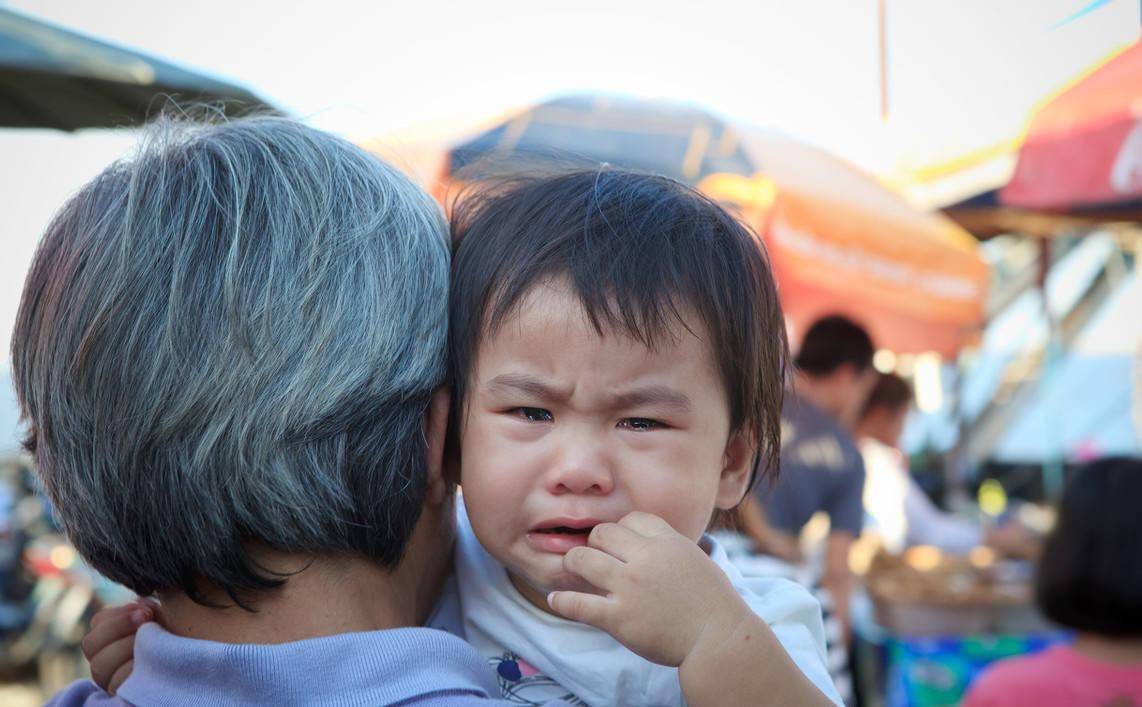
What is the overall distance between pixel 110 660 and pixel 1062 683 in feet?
7.71

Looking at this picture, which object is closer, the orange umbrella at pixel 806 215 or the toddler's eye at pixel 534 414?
the toddler's eye at pixel 534 414

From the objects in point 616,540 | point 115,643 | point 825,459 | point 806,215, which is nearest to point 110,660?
point 115,643

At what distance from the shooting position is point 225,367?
123 cm

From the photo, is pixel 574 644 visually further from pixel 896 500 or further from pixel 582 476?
pixel 896 500

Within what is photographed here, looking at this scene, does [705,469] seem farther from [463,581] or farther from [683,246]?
[463,581]

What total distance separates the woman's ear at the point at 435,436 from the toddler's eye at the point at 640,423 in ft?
0.81

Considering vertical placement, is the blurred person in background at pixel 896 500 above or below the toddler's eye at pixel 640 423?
below

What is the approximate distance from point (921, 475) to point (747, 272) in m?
9.81

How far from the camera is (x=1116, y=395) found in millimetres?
12227

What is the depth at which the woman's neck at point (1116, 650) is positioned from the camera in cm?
275

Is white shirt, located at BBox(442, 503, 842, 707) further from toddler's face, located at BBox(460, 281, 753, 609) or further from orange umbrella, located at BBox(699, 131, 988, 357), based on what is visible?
orange umbrella, located at BBox(699, 131, 988, 357)

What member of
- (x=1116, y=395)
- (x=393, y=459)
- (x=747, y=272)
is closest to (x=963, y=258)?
(x=747, y=272)

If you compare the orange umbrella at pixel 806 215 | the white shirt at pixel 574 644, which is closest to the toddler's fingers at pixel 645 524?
the white shirt at pixel 574 644

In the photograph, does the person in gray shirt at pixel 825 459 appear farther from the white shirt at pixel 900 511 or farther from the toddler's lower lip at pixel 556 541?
the toddler's lower lip at pixel 556 541
